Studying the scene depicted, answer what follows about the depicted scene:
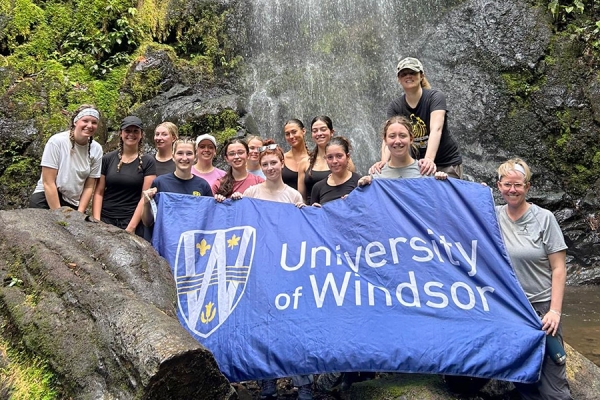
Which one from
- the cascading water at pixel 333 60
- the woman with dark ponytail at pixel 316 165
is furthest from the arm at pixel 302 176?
the cascading water at pixel 333 60

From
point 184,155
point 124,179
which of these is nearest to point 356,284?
point 184,155

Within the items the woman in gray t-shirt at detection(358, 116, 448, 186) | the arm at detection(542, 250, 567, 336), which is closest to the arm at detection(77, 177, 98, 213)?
the woman in gray t-shirt at detection(358, 116, 448, 186)

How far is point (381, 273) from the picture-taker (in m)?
4.31

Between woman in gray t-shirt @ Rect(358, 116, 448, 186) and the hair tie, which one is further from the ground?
the hair tie

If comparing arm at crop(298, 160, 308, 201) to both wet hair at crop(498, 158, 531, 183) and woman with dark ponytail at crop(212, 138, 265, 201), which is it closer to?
woman with dark ponytail at crop(212, 138, 265, 201)

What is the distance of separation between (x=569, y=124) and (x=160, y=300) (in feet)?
33.4

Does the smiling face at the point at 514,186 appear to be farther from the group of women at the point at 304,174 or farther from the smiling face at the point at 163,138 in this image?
the smiling face at the point at 163,138

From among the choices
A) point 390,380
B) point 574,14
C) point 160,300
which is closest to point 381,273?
point 390,380

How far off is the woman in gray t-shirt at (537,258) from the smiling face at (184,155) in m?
2.55

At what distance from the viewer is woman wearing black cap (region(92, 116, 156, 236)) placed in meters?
5.35

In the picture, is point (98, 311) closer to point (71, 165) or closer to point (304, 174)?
point (71, 165)

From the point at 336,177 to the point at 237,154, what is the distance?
966mm

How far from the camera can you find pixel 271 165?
4754mm

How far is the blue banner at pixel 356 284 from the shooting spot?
389 centimetres
